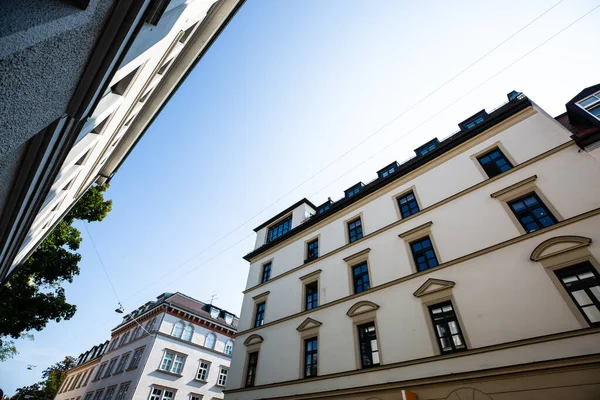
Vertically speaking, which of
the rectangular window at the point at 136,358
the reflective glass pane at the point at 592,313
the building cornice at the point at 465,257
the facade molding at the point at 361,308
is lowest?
the reflective glass pane at the point at 592,313

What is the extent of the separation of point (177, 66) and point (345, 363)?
15640 millimetres

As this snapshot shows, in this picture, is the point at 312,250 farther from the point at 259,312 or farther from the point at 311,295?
Answer: the point at 259,312

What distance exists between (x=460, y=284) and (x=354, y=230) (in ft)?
25.3

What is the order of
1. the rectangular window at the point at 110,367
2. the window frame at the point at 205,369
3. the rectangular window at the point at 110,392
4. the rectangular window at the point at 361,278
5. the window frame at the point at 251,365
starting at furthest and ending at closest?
the rectangular window at the point at 110,367
the window frame at the point at 205,369
the rectangular window at the point at 110,392
the window frame at the point at 251,365
the rectangular window at the point at 361,278

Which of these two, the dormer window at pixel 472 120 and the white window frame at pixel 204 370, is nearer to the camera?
the dormer window at pixel 472 120

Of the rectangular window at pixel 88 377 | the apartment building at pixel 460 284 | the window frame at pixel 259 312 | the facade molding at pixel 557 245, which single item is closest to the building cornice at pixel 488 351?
the apartment building at pixel 460 284

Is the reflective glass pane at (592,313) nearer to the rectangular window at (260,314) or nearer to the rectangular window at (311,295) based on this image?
the rectangular window at (311,295)

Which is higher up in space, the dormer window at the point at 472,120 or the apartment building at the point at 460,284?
the dormer window at the point at 472,120

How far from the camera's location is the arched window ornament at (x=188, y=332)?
32.2 metres

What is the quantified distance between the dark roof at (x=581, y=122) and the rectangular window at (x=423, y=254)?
24.2ft

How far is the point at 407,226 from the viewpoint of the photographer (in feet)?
50.4

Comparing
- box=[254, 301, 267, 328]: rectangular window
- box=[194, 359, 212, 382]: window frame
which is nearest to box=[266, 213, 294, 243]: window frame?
box=[254, 301, 267, 328]: rectangular window

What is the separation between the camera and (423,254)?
1403cm

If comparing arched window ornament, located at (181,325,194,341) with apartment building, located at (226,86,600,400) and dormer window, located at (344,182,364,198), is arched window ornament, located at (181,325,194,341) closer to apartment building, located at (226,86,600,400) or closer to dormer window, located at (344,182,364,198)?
apartment building, located at (226,86,600,400)
